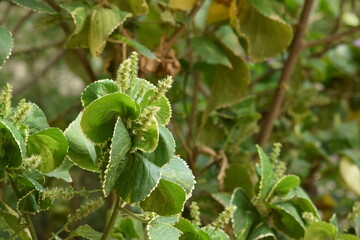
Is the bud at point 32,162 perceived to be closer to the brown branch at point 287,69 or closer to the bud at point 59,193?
the bud at point 59,193

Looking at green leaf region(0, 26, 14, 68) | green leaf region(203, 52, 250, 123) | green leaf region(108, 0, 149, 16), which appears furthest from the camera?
green leaf region(203, 52, 250, 123)

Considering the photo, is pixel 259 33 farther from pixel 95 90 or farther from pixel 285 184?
pixel 95 90

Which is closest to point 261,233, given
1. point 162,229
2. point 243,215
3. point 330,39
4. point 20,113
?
point 243,215

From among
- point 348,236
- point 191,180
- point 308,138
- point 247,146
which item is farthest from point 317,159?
point 191,180

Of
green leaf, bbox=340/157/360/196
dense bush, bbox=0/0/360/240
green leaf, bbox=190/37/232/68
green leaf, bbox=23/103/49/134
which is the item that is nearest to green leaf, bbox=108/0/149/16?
dense bush, bbox=0/0/360/240

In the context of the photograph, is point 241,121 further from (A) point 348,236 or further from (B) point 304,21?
(A) point 348,236

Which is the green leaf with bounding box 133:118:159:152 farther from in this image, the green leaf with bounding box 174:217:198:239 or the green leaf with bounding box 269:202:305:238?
the green leaf with bounding box 269:202:305:238
